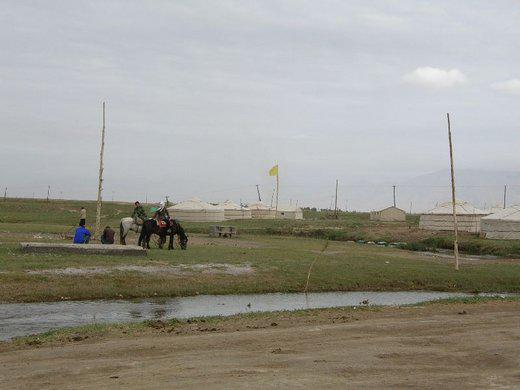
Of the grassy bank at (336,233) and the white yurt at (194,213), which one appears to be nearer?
the grassy bank at (336,233)

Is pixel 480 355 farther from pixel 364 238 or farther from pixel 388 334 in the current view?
pixel 364 238

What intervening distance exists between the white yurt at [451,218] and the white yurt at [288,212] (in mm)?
30577

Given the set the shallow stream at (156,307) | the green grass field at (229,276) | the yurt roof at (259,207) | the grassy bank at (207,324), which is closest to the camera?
the grassy bank at (207,324)

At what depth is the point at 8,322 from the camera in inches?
580

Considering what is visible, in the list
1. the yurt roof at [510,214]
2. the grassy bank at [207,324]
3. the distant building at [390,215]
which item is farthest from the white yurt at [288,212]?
the grassy bank at [207,324]

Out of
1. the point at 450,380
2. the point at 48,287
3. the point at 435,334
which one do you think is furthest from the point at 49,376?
the point at 48,287

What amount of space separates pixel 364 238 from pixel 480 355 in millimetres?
42459

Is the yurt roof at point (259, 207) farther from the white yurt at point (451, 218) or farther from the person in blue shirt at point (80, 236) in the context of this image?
the person in blue shirt at point (80, 236)

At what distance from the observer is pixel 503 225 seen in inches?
2069

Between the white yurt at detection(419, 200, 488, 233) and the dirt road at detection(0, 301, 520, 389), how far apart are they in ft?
161

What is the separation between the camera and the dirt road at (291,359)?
29.7 ft

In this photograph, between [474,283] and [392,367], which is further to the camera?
[474,283]

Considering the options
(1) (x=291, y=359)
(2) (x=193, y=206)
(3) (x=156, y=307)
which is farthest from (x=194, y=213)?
(1) (x=291, y=359)

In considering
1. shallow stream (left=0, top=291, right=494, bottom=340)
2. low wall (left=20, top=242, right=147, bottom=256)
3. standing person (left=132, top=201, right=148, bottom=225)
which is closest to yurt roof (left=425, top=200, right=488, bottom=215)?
standing person (left=132, top=201, right=148, bottom=225)
